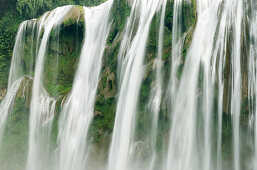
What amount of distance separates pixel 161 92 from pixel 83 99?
8.42 feet

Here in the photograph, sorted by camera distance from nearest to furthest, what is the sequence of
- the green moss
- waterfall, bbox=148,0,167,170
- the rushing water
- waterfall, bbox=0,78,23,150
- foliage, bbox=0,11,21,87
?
the rushing water → waterfall, bbox=148,0,167,170 → the green moss → waterfall, bbox=0,78,23,150 → foliage, bbox=0,11,21,87

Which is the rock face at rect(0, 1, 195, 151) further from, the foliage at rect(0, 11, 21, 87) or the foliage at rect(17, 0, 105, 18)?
the foliage at rect(17, 0, 105, 18)

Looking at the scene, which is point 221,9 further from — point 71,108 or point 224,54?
point 71,108

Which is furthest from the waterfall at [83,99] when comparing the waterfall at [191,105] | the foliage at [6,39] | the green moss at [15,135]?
the foliage at [6,39]

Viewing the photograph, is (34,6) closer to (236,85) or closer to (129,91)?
(129,91)

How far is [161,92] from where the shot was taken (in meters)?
7.00

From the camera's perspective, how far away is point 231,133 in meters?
5.84

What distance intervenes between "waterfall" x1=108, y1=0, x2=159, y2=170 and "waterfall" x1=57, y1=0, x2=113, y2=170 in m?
1.07

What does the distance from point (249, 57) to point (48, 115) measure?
19.5ft

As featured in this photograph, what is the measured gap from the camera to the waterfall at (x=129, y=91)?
6.96 m

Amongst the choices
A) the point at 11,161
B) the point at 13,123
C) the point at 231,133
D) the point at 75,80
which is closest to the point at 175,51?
the point at 231,133

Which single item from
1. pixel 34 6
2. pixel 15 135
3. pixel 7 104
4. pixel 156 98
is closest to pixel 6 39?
pixel 34 6

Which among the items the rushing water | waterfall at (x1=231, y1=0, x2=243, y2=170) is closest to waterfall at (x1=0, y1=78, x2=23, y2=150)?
the rushing water

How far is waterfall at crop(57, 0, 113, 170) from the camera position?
25.8 feet
